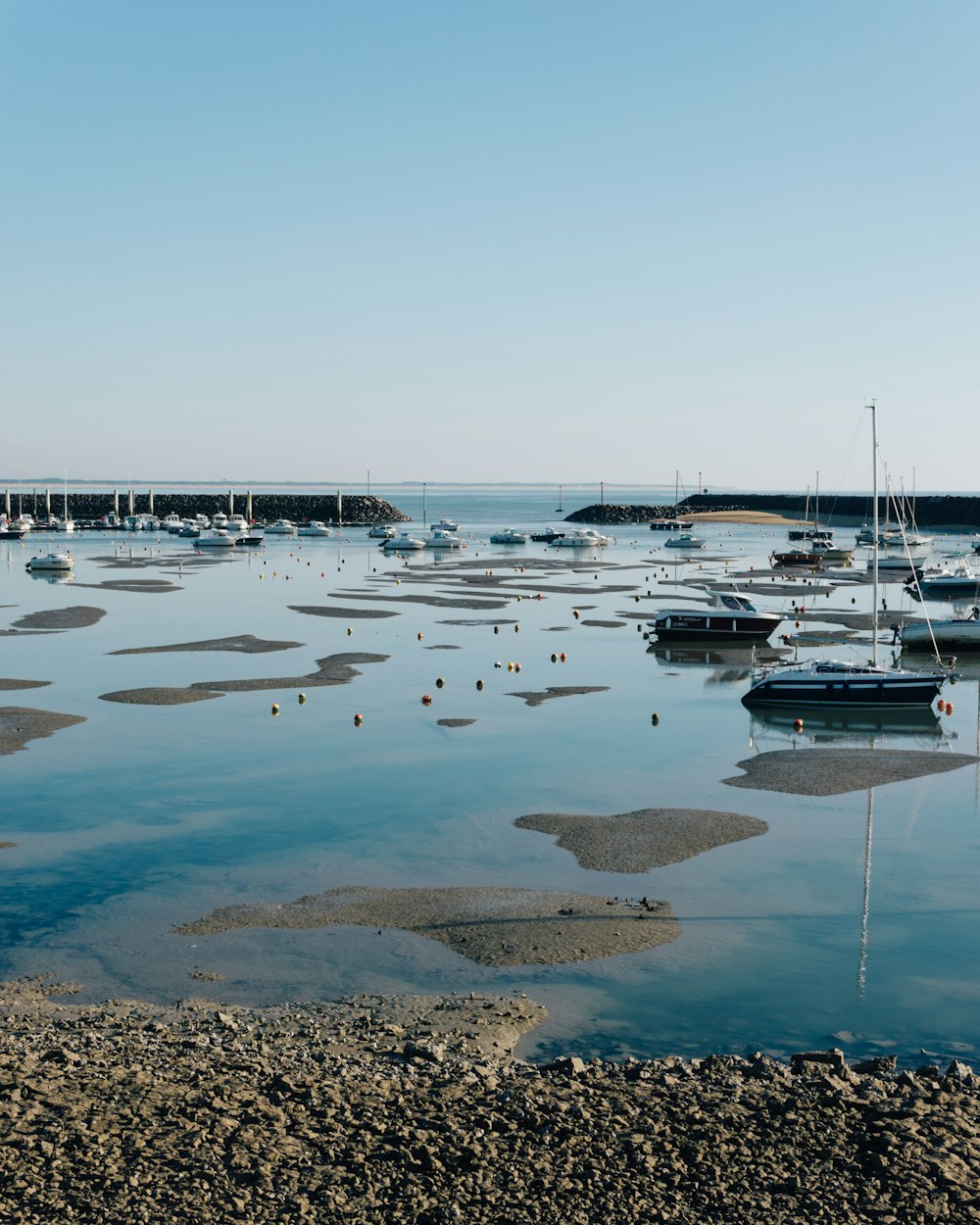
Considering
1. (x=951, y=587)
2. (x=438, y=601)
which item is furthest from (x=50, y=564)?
(x=951, y=587)

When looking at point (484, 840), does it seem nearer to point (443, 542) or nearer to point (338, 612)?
point (338, 612)

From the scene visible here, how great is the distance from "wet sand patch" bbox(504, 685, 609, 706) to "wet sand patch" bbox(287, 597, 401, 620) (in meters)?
24.2

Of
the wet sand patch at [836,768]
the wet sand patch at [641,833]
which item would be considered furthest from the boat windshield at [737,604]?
the wet sand patch at [641,833]

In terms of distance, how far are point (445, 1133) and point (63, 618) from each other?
59.8 m

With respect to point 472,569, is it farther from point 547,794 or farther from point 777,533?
point 777,533

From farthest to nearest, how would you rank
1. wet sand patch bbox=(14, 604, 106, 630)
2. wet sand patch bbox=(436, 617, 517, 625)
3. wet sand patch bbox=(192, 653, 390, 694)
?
wet sand patch bbox=(436, 617, 517, 625) < wet sand patch bbox=(14, 604, 106, 630) < wet sand patch bbox=(192, 653, 390, 694)

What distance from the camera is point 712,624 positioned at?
2373 inches

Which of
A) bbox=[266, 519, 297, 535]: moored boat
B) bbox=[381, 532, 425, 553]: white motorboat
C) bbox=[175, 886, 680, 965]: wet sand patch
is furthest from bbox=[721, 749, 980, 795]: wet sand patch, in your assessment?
bbox=[266, 519, 297, 535]: moored boat

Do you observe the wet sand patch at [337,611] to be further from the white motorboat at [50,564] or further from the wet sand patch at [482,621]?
the white motorboat at [50,564]

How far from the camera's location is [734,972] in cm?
1984

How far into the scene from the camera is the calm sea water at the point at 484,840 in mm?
19016

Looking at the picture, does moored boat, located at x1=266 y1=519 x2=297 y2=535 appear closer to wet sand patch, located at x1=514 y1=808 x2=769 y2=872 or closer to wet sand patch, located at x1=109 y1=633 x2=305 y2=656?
wet sand patch, located at x1=109 y1=633 x2=305 y2=656

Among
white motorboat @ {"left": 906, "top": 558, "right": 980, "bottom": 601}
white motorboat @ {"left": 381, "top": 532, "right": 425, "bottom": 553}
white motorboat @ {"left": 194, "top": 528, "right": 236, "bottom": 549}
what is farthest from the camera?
white motorboat @ {"left": 194, "top": 528, "right": 236, "bottom": 549}

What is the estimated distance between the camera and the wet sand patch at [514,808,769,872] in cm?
2598
